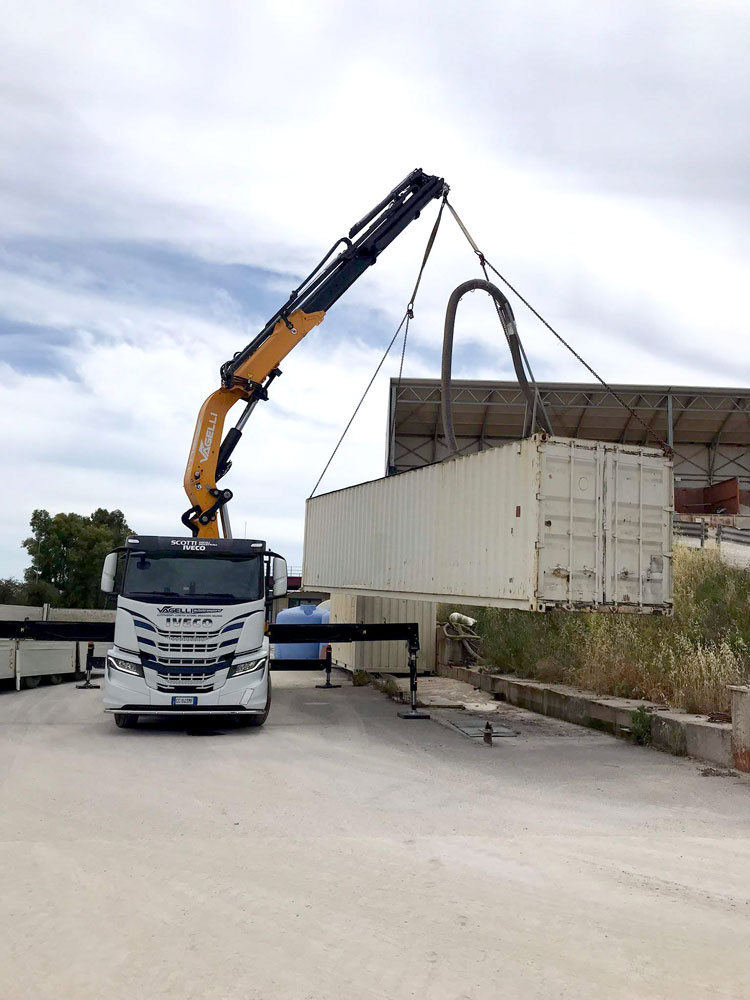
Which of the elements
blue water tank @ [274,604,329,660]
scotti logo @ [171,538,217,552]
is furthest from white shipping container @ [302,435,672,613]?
blue water tank @ [274,604,329,660]

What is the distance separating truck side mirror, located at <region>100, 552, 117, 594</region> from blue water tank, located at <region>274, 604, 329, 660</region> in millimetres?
12574

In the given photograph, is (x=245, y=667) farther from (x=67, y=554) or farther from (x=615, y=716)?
(x=67, y=554)

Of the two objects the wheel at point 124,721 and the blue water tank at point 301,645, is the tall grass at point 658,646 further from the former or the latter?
the wheel at point 124,721

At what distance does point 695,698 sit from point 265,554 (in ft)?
20.6

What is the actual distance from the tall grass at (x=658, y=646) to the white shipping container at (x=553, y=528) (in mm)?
1212

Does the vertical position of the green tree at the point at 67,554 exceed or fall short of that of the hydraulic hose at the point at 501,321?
it falls short

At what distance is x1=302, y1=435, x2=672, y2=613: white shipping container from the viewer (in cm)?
1117

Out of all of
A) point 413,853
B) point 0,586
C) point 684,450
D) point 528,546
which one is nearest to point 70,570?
point 0,586

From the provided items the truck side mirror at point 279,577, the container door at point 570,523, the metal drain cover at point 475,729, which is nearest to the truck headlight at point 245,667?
the truck side mirror at point 279,577

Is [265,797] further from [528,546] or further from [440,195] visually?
[440,195]

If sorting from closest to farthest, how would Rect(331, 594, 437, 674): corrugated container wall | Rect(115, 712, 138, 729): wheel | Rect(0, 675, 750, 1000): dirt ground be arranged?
Rect(0, 675, 750, 1000): dirt ground, Rect(115, 712, 138, 729): wheel, Rect(331, 594, 437, 674): corrugated container wall

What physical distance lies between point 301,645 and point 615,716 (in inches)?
581

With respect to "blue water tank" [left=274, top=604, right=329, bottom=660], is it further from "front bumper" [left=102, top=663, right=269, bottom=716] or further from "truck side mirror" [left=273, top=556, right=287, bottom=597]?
"front bumper" [left=102, top=663, right=269, bottom=716]

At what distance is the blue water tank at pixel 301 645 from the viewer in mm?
24922
